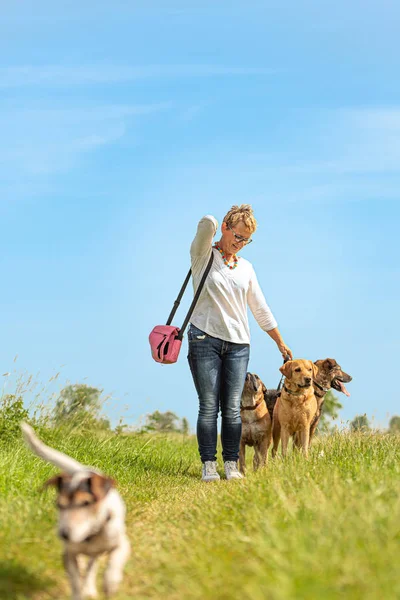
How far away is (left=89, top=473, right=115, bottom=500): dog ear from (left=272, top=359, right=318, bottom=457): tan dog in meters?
5.48

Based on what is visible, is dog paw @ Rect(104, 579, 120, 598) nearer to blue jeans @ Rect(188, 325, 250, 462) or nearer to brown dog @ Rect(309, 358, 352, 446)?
blue jeans @ Rect(188, 325, 250, 462)

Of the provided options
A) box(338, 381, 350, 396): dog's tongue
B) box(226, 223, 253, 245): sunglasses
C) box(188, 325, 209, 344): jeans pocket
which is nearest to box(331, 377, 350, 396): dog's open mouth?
box(338, 381, 350, 396): dog's tongue

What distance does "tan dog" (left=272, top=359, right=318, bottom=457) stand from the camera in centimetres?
883

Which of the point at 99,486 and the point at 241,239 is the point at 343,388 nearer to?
the point at 241,239

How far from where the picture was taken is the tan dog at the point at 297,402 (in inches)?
348

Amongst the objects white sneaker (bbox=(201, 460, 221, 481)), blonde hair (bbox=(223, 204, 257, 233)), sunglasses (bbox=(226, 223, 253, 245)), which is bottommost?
white sneaker (bbox=(201, 460, 221, 481))

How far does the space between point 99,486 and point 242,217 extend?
5033mm

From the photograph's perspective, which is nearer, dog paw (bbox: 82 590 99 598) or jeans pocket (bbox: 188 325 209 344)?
dog paw (bbox: 82 590 99 598)

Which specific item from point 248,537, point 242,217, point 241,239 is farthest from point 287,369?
point 248,537

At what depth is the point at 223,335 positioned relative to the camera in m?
8.29

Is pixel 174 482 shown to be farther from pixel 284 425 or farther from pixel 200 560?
pixel 200 560

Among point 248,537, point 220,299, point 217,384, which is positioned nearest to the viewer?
point 248,537

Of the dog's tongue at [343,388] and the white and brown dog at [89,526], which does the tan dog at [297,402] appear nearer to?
the dog's tongue at [343,388]

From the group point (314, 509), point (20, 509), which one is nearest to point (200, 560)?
point (314, 509)
